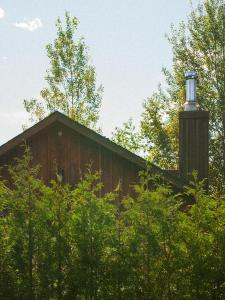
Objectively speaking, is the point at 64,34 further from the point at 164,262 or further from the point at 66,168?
the point at 164,262

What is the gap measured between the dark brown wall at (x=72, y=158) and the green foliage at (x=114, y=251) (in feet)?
23.8

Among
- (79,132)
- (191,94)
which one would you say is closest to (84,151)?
(79,132)

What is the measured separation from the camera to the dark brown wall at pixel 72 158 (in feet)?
55.4

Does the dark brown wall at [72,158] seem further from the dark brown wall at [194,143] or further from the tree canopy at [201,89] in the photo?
the tree canopy at [201,89]

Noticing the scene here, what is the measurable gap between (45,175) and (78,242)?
800 cm

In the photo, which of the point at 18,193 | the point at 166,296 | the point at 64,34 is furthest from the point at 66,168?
the point at 64,34

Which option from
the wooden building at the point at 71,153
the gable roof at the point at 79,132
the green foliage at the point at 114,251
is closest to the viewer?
the green foliage at the point at 114,251

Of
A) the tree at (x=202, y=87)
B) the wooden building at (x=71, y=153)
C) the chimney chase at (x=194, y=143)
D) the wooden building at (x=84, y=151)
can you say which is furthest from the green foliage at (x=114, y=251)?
the tree at (x=202, y=87)

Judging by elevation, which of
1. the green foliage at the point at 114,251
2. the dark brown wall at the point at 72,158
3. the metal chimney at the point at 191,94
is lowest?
the green foliage at the point at 114,251

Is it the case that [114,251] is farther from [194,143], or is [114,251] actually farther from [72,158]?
[194,143]

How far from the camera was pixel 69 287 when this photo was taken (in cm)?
940

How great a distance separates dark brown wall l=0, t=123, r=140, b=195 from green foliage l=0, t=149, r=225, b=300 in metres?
7.25

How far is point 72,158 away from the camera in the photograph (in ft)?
56.3

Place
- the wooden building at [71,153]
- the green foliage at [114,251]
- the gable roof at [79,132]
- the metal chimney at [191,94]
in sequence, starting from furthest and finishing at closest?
the metal chimney at [191,94] → the wooden building at [71,153] → the gable roof at [79,132] → the green foliage at [114,251]
